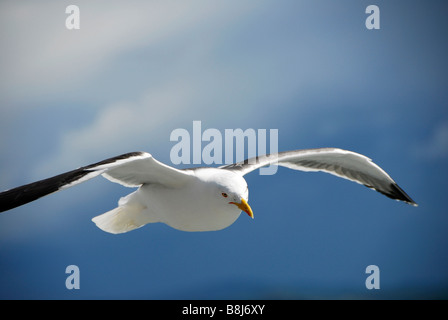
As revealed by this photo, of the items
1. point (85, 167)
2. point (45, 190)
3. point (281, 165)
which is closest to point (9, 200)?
point (45, 190)

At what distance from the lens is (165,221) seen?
4.27 m

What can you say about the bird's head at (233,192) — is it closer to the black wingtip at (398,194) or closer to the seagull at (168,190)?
the seagull at (168,190)

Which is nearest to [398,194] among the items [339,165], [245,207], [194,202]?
[339,165]

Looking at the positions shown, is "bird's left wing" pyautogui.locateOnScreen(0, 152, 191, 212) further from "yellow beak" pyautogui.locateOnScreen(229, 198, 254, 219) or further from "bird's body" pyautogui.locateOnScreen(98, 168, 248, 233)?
"yellow beak" pyautogui.locateOnScreen(229, 198, 254, 219)

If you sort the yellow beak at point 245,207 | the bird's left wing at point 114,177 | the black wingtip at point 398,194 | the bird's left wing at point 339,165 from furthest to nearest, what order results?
the black wingtip at point 398,194, the bird's left wing at point 339,165, the yellow beak at point 245,207, the bird's left wing at point 114,177

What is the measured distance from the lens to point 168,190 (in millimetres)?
4176

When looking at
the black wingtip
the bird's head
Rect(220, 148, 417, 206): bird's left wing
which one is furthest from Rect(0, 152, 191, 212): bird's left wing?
the black wingtip

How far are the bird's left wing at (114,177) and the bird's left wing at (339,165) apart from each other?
76 centimetres

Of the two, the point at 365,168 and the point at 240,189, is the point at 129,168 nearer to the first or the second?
the point at 240,189

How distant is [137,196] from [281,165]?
1.45 m

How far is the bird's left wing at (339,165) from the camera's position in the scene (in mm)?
4824

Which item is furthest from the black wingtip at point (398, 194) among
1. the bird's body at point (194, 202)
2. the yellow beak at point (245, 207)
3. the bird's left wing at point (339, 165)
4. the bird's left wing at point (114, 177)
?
the bird's left wing at point (114, 177)

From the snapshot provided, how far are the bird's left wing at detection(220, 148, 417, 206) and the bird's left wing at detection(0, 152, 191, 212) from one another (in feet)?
2.49

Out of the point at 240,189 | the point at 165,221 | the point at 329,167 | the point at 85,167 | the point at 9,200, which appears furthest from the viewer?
the point at 329,167
